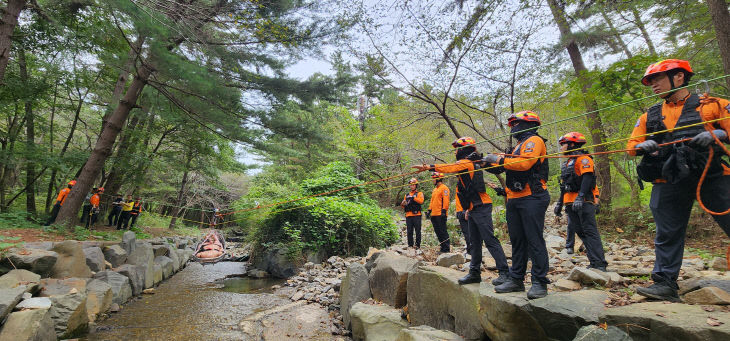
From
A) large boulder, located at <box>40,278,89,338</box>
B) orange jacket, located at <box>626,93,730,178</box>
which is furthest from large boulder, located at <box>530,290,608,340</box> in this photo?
large boulder, located at <box>40,278,89,338</box>

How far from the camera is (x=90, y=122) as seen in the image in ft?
50.0

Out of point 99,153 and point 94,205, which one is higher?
point 99,153

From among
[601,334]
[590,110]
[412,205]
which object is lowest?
[601,334]

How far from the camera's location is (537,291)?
2.71m

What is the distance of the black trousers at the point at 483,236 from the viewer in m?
3.59

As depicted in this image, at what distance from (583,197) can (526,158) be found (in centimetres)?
220

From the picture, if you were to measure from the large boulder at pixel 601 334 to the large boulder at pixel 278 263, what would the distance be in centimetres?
782

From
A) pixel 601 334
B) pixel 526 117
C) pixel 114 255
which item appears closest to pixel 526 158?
pixel 526 117

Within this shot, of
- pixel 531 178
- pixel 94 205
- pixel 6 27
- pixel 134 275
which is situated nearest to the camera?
pixel 531 178

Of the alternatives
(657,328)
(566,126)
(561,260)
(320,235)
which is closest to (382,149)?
(320,235)

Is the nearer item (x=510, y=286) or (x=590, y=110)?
(x=510, y=286)

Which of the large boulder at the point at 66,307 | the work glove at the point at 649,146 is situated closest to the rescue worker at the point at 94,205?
the large boulder at the point at 66,307

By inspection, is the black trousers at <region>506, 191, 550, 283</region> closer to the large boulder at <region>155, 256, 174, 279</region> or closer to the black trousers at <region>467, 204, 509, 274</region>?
the black trousers at <region>467, 204, 509, 274</region>

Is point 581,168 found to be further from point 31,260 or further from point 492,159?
point 31,260
